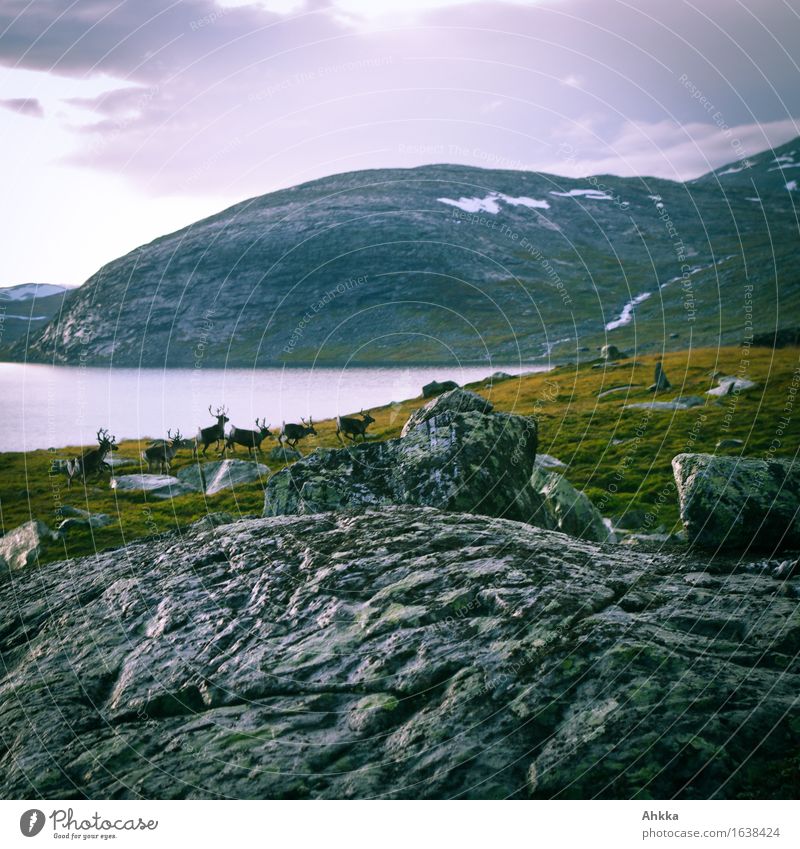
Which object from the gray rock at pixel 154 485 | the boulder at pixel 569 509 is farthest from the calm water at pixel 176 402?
the boulder at pixel 569 509

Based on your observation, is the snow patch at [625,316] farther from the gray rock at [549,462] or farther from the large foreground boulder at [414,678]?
the large foreground boulder at [414,678]

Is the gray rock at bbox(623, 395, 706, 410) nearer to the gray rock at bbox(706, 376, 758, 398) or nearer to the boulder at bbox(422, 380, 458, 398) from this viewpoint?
the gray rock at bbox(706, 376, 758, 398)

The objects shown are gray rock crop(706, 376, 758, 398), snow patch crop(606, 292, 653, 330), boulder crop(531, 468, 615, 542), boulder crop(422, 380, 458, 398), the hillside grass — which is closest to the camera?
boulder crop(531, 468, 615, 542)

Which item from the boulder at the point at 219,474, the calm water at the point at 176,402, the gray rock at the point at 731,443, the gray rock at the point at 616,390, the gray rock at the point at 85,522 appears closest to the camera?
the gray rock at the point at 85,522

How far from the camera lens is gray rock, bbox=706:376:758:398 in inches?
1599

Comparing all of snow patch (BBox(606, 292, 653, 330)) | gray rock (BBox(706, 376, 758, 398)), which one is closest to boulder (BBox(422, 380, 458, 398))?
gray rock (BBox(706, 376, 758, 398))

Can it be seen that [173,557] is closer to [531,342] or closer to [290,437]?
[290,437]

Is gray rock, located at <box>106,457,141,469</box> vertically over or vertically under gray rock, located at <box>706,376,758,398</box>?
under

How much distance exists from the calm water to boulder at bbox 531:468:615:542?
39735 millimetres

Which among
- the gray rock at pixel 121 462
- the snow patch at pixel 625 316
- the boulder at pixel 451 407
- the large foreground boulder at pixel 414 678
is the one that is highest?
→ the snow patch at pixel 625 316

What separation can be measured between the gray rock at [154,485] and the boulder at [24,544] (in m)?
8.01

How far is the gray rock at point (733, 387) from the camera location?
40625 mm

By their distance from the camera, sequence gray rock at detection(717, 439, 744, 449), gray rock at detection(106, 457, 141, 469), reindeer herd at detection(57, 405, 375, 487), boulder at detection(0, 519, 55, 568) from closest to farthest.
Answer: boulder at detection(0, 519, 55, 568) < gray rock at detection(717, 439, 744, 449) < reindeer herd at detection(57, 405, 375, 487) < gray rock at detection(106, 457, 141, 469)
